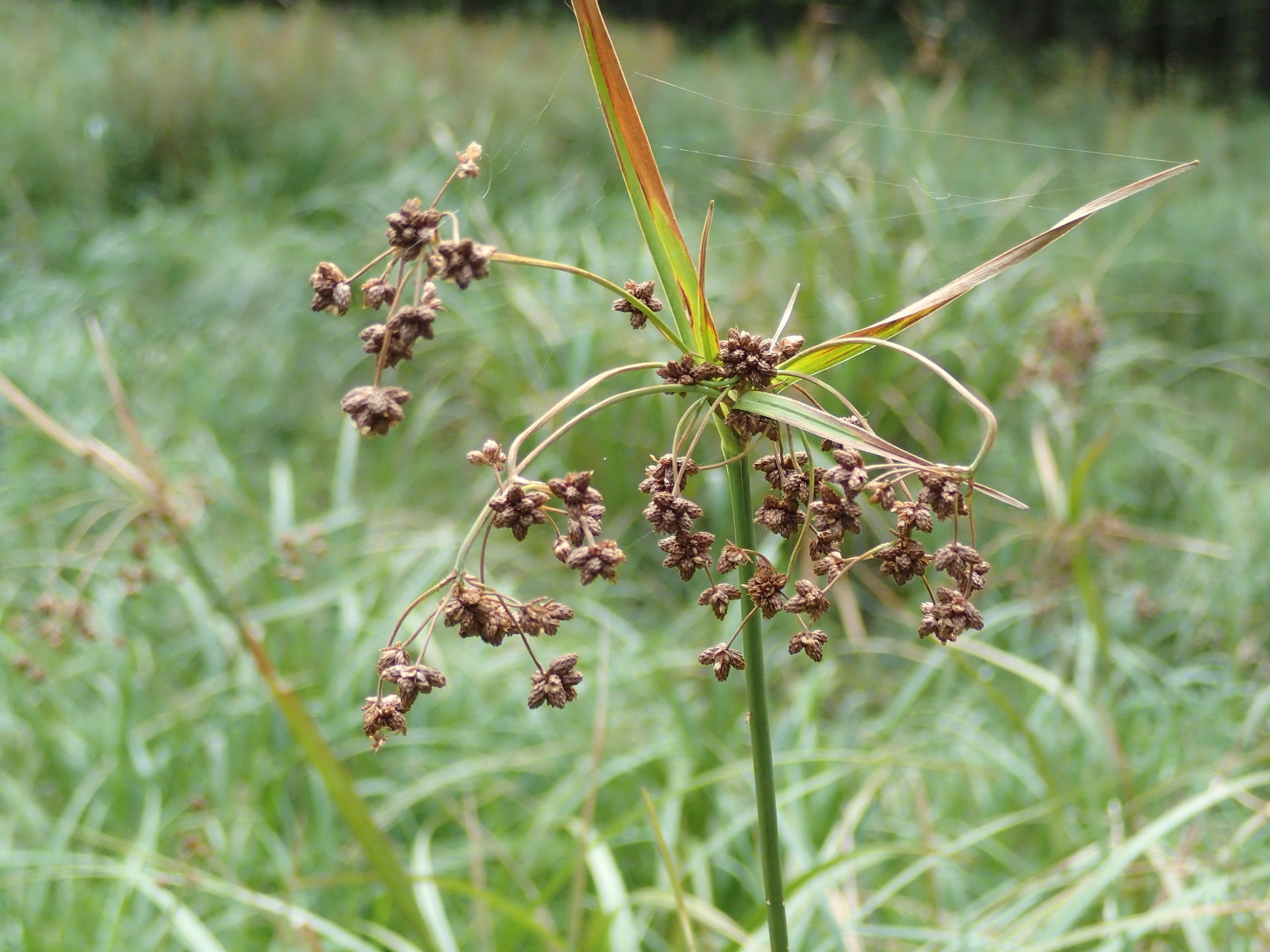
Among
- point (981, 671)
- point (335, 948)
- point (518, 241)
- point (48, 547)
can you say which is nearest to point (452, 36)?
point (518, 241)

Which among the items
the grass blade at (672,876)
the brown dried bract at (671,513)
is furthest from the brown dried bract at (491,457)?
the grass blade at (672,876)

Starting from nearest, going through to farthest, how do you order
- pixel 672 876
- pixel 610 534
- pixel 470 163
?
pixel 470 163, pixel 672 876, pixel 610 534

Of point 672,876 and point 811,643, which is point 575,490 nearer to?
point 811,643

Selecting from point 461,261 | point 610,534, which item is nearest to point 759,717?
point 461,261

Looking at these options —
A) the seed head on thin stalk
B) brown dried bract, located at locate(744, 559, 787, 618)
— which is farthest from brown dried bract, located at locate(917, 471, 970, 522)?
brown dried bract, located at locate(744, 559, 787, 618)

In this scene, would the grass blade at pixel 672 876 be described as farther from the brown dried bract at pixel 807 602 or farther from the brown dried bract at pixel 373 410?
the brown dried bract at pixel 373 410

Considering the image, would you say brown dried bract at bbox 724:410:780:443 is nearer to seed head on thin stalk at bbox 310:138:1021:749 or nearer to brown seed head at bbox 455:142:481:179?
seed head on thin stalk at bbox 310:138:1021:749
